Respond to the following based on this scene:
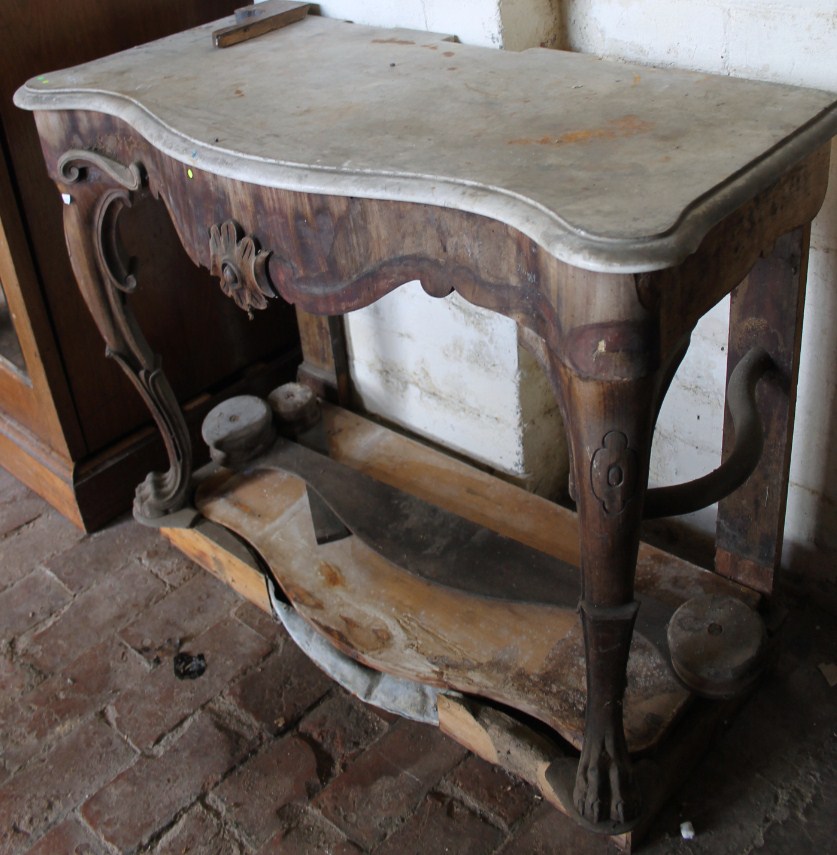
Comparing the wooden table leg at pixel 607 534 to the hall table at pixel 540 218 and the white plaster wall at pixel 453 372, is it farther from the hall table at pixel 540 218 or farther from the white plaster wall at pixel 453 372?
the white plaster wall at pixel 453 372

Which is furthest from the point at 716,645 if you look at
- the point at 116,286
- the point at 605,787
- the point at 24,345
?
the point at 24,345

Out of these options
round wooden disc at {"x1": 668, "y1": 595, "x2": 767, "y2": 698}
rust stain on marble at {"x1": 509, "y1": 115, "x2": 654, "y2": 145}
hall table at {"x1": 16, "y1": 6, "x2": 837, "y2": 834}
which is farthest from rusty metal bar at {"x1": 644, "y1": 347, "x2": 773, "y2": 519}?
rust stain on marble at {"x1": 509, "y1": 115, "x2": 654, "y2": 145}

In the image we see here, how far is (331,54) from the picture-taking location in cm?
172

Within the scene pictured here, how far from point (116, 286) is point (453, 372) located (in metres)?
0.74

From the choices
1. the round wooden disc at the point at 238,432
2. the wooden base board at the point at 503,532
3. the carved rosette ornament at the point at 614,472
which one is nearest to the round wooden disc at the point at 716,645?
the wooden base board at the point at 503,532

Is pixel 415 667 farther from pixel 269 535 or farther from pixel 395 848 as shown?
pixel 269 535

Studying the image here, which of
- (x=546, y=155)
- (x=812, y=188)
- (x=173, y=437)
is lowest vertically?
(x=173, y=437)

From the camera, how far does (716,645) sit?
63.6 inches

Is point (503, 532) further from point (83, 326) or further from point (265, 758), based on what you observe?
point (83, 326)

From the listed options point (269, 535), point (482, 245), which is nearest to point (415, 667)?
point (269, 535)

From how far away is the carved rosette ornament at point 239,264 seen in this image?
1432 millimetres

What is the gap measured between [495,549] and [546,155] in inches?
36.9

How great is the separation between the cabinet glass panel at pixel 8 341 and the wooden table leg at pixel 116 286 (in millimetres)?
406

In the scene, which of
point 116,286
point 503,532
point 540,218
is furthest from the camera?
point 503,532
